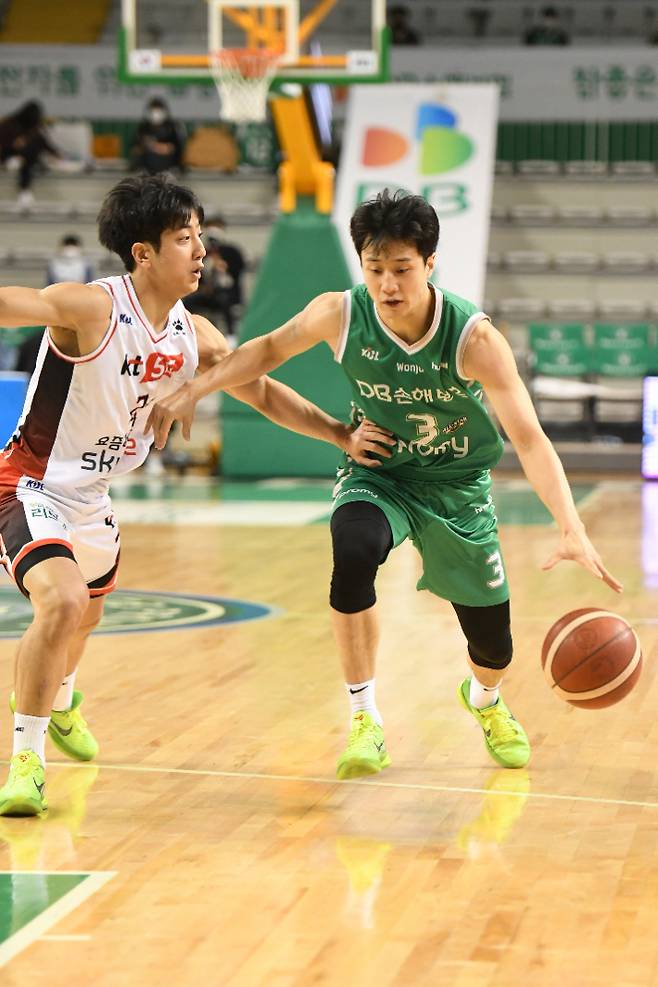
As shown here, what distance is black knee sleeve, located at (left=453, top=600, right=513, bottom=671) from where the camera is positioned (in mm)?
4922

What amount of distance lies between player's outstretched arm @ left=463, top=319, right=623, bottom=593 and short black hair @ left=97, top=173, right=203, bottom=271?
2.95 feet

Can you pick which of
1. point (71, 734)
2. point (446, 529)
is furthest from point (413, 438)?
point (71, 734)

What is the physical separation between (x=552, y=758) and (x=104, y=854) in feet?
5.60

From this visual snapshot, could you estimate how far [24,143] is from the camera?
71.1ft

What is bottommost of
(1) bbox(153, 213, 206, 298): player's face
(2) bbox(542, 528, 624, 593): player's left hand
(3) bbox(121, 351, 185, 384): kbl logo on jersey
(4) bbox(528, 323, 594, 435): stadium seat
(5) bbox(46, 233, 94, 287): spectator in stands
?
(4) bbox(528, 323, 594, 435): stadium seat

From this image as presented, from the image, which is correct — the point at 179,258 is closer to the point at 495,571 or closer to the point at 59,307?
the point at 59,307

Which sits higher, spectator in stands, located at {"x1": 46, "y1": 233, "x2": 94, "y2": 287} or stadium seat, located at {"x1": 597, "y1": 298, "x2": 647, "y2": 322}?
spectator in stands, located at {"x1": 46, "y1": 233, "x2": 94, "y2": 287}

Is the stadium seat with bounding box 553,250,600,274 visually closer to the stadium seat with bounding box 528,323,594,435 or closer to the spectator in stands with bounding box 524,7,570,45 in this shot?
the stadium seat with bounding box 528,323,594,435

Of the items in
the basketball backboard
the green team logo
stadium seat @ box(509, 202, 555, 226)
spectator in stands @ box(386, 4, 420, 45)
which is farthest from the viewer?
spectator in stands @ box(386, 4, 420, 45)

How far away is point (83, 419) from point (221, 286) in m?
13.9

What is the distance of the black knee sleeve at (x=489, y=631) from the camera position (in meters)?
4.92

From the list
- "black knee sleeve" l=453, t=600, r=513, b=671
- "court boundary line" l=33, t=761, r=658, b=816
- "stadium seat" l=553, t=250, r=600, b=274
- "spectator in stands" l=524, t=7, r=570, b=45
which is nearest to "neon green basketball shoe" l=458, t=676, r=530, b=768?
"black knee sleeve" l=453, t=600, r=513, b=671

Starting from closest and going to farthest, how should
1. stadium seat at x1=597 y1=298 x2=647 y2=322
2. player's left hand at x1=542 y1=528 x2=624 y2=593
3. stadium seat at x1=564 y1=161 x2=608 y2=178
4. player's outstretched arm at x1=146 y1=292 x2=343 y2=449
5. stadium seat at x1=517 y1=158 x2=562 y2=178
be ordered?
player's left hand at x1=542 y1=528 x2=624 y2=593 → player's outstretched arm at x1=146 y1=292 x2=343 y2=449 → stadium seat at x1=597 y1=298 x2=647 y2=322 → stadium seat at x1=564 y1=161 x2=608 y2=178 → stadium seat at x1=517 y1=158 x2=562 y2=178

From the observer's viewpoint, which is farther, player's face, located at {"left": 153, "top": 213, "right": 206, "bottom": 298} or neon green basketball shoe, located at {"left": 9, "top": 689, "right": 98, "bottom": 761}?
neon green basketball shoe, located at {"left": 9, "top": 689, "right": 98, "bottom": 761}
